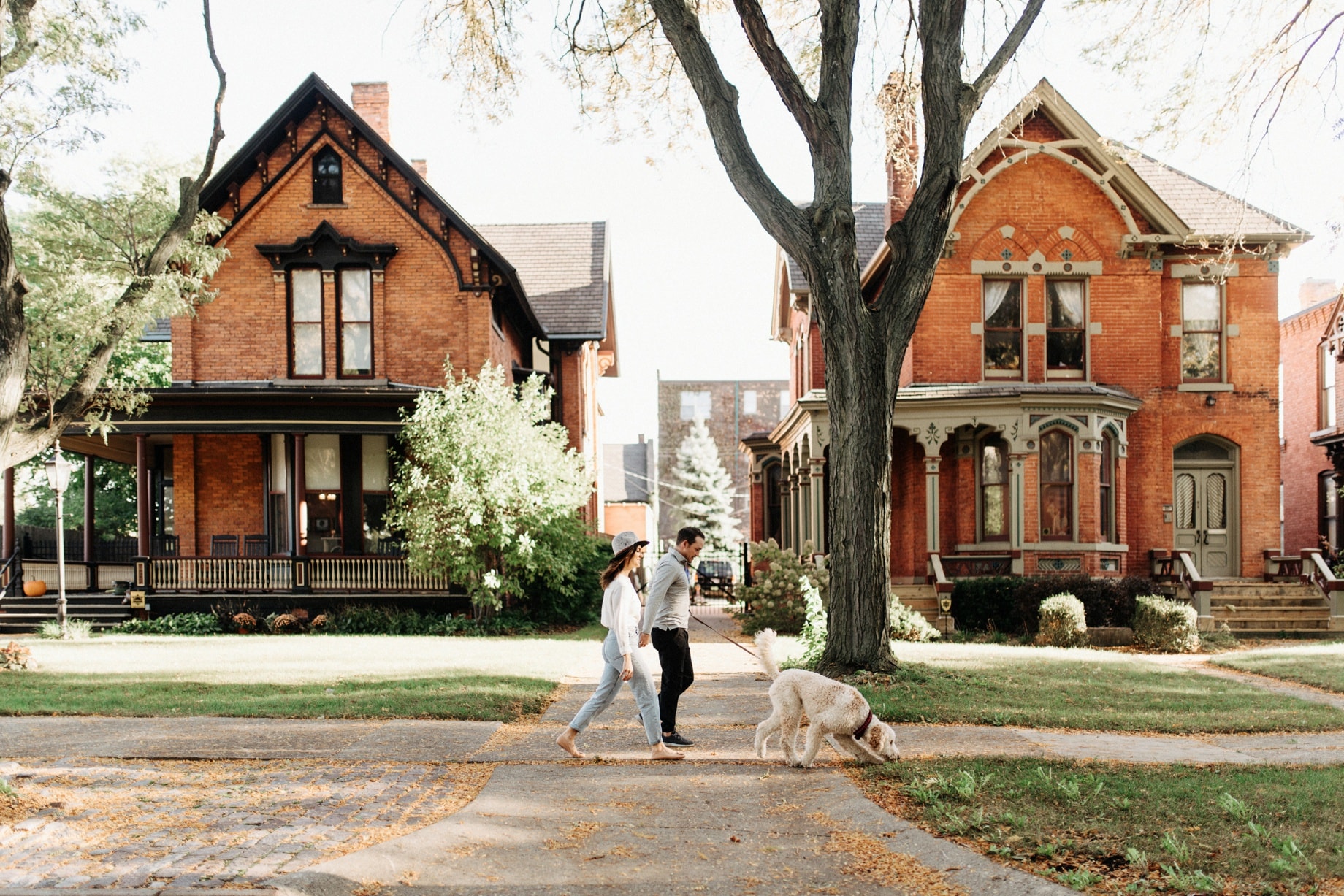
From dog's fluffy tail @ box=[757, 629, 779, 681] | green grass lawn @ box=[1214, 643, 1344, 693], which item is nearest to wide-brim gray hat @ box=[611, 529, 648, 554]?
dog's fluffy tail @ box=[757, 629, 779, 681]

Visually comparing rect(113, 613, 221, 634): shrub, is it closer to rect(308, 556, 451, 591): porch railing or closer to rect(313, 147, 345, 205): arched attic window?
rect(308, 556, 451, 591): porch railing

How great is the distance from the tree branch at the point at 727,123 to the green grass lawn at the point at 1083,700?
5.03 metres

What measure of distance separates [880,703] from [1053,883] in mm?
5282

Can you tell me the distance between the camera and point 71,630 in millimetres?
20062

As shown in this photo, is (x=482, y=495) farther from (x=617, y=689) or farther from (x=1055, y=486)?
(x=617, y=689)

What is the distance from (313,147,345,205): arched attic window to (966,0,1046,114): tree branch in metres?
15.6

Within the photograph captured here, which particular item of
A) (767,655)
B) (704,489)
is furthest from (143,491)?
(704,489)

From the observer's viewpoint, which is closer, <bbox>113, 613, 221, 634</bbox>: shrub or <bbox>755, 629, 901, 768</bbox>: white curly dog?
<bbox>755, 629, 901, 768</bbox>: white curly dog

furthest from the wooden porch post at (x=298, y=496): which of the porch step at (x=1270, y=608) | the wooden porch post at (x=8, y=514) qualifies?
the porch step at (x=1270, y=608)

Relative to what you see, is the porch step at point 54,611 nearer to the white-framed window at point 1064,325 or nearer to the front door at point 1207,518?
the white-framed window at point 1064,325

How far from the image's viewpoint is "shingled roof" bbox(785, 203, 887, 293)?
25469 millimetres

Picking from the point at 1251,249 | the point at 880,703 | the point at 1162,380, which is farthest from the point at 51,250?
the point at 1251,249

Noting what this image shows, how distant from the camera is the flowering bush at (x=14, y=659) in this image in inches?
556

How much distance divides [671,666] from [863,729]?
1.73 m
